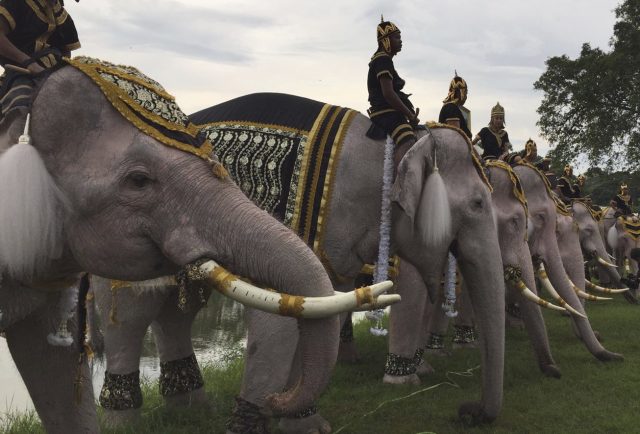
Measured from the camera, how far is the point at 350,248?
179 inches

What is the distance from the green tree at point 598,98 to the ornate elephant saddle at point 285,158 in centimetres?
2330

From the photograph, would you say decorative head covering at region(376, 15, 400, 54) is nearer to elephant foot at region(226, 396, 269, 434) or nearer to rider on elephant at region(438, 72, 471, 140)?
rider on elephant at region(438, 72, 471, 140)

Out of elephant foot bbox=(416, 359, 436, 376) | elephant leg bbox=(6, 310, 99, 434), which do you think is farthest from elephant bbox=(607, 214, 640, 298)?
elephant leg bbox=(6, 310, 99, 434)

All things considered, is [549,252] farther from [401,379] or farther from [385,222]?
[385,222]

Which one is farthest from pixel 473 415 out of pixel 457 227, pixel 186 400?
pixel 186 400

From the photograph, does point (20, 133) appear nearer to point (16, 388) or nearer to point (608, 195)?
point (16, 388)

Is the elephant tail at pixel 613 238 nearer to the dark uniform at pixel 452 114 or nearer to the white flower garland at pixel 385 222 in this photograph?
the dark uniform at pixel 452 114

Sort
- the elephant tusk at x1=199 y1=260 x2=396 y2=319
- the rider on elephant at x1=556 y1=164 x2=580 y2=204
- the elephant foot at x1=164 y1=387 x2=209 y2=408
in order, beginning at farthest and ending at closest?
the rider on elephant at x1=556 y1=164 x2=580 y2=204
the elephant foot at x1=164 y1=387 x2=209 y2=408
the elephant tusk at x1=199 y1=260 x2=396 y2=319

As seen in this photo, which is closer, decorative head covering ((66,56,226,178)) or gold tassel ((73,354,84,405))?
decorative head covering ((66,56,226,178))

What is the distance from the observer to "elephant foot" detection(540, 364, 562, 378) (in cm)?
625

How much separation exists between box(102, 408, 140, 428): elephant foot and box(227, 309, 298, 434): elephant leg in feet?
2.98

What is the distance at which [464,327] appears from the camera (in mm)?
8102

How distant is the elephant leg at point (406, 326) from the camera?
18.9 feet

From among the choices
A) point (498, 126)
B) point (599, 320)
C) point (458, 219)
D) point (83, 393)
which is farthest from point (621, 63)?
point (83, 393)
